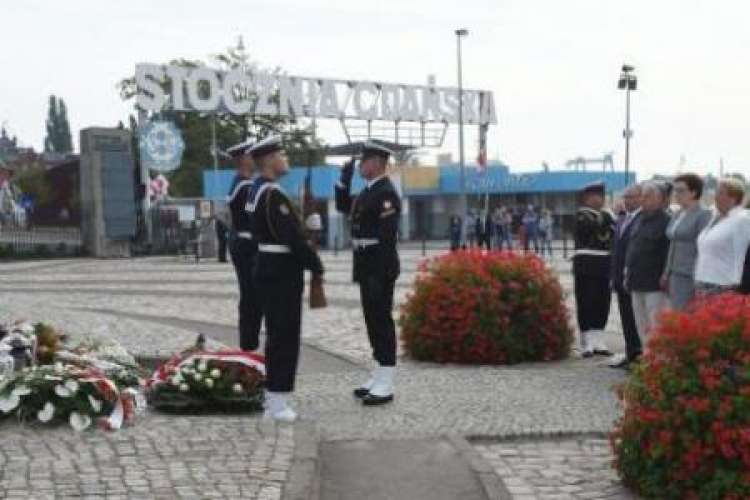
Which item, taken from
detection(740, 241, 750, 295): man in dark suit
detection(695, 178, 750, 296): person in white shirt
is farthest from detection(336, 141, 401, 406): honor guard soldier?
detection(740, 241, 750, 295): man in dark suit

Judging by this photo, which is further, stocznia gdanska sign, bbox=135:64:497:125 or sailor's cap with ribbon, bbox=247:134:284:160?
stocznia gdanska sign, bbox=135:64:497:125

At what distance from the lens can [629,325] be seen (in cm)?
1001

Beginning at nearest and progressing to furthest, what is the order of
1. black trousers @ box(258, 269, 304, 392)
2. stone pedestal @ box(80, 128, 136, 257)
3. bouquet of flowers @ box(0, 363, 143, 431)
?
bouquet of flowers @ box(0, 363, 143, 431) → black trousers @ box(258, 269, 304, 392) → stone pedestal @ box(80, 128, 136, 257)

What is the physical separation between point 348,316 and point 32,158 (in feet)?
207

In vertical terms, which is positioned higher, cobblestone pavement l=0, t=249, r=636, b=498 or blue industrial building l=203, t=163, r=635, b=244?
blue industrial building l=203, t=163, r=635, b=244

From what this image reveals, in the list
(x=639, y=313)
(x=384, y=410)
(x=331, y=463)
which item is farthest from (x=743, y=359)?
(x=639, y=313)

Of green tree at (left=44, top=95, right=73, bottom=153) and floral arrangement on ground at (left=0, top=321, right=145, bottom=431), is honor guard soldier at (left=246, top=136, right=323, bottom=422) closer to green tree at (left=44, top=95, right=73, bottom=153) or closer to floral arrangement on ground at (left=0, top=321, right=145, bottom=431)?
floral arrangement on ground at (left=0, top=321, right=145, bottom=431)

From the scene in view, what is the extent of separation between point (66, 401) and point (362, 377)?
3.43m

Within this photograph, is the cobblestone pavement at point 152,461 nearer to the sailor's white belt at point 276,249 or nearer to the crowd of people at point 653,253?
the sailor's white belt at point 276,249

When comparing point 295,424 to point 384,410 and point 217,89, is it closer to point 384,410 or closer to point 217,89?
point 384,410

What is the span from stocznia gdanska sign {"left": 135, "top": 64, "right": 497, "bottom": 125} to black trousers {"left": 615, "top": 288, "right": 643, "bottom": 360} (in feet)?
91.7

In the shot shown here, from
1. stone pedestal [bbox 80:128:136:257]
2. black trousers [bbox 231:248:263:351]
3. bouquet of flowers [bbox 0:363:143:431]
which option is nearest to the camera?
bouquet of flowers [bbox 0:363:143:431]

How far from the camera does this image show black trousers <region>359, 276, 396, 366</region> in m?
8.12

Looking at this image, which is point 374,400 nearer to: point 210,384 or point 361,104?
point 210,384
